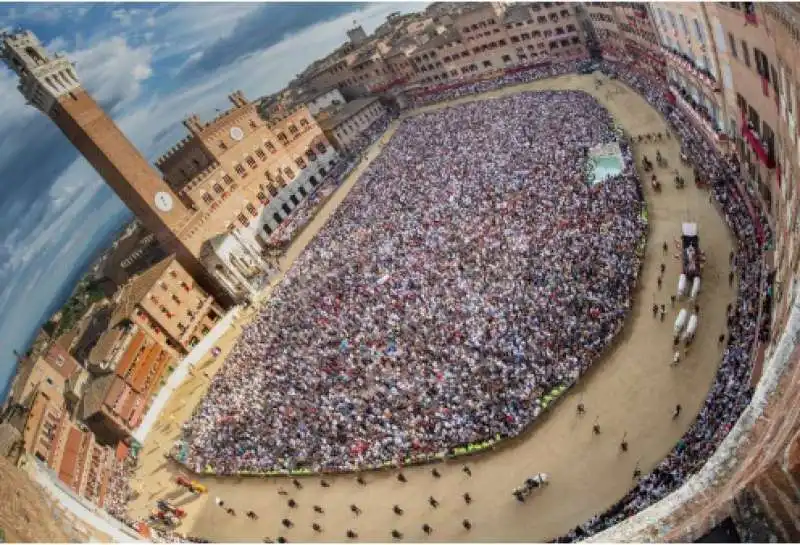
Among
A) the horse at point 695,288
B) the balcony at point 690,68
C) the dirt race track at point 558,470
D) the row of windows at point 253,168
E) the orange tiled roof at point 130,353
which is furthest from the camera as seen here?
the row of windows at point 253,168

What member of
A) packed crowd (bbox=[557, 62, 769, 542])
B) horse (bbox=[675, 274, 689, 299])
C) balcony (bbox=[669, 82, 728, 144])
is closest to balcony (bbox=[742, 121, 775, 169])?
packed crowd (bbox=[557, 62, 769, 542])

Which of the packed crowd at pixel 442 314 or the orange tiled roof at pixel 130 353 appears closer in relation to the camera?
the packed crowd at pixel 442 314

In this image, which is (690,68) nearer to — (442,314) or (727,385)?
(442,314)

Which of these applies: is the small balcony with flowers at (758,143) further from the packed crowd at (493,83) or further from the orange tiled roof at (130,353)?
the orange tiled roof at (130,353)

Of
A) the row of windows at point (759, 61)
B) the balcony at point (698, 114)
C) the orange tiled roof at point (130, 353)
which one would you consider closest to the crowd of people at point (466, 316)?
the balcony at point (698, 114)

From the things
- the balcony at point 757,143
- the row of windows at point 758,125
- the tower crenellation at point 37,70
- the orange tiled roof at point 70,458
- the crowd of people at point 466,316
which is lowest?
the crowd of people at point 466,316

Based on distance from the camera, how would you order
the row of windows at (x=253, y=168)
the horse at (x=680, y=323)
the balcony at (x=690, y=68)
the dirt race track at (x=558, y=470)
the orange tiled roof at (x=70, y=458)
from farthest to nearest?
the row of windows at (x=253, y=168)
the balcony at (x=690, y=68)
the orange tiled roof at (x=70, y=458)
the horse at (x=680, y=323)
the dirt race track at (x=558, y=470)

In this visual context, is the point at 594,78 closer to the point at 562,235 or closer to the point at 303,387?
the point at 562,235
